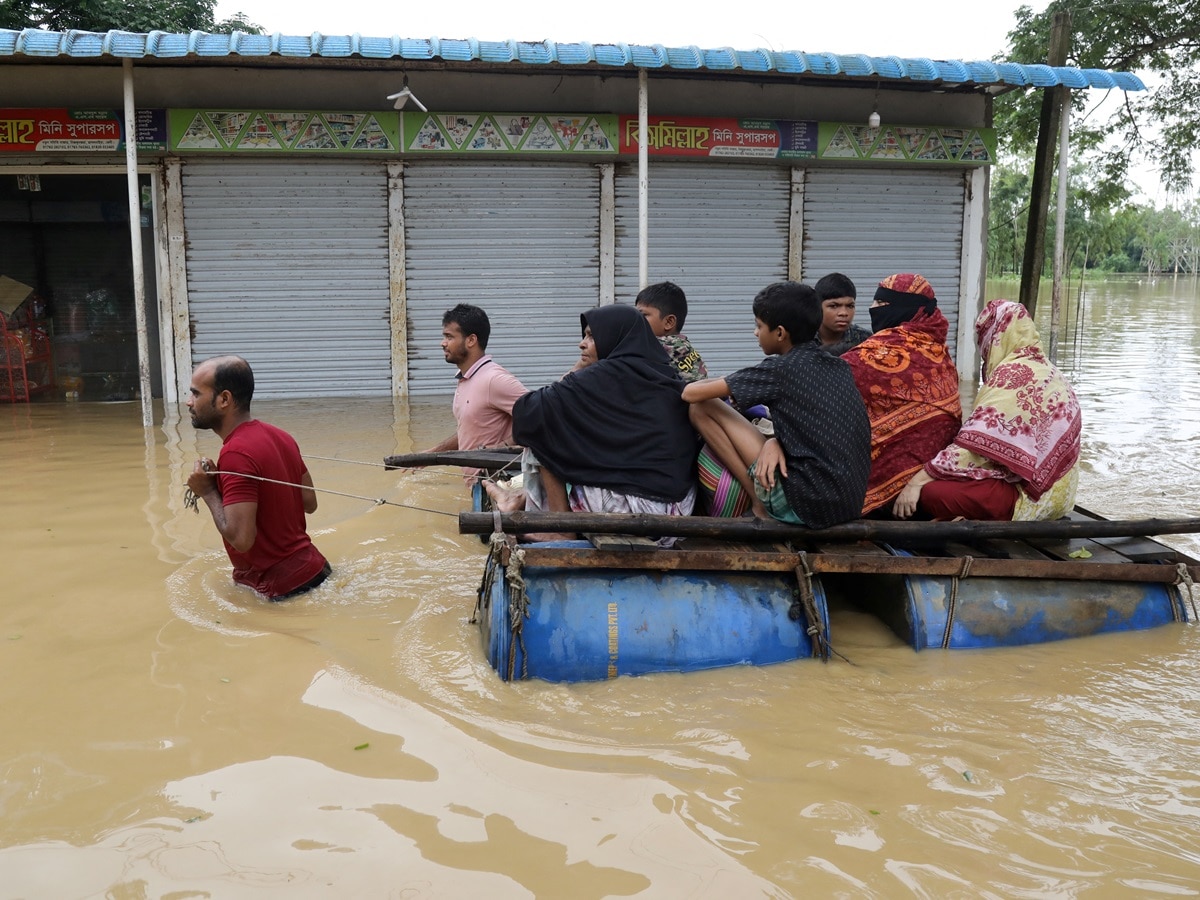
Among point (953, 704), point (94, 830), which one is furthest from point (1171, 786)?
point (94, 830)

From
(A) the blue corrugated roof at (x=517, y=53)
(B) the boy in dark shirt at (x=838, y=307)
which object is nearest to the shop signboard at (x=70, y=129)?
(A) the blue corrugated roof at (x=517, y=53)

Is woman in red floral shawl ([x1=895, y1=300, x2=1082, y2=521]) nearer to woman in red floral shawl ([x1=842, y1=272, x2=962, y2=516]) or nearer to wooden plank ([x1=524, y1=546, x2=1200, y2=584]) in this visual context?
woman in red floral shawl ([x1=842, y1=272, x2=962, y2=516])

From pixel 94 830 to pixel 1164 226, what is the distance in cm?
6978

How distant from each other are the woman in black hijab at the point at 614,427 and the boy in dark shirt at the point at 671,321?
4.07 feet

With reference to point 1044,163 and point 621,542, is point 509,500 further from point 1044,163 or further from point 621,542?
point 1044,163

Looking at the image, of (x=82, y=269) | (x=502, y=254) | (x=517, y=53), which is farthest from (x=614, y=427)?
(x=82, y=269)

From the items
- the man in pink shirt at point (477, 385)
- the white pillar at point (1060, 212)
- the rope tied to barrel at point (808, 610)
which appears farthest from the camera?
the white pillar at point (1060, 212)

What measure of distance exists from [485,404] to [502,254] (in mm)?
5503

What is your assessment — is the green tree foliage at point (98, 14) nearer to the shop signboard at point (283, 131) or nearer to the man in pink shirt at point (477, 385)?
the shop signboard at point (283, 131)

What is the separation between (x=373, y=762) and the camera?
10.1 feet

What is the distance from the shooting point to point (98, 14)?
1603cm

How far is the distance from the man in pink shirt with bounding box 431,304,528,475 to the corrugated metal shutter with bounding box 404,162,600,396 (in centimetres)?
519

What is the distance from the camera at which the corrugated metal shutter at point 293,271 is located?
1047 cm

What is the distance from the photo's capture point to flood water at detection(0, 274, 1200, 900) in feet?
8.36
